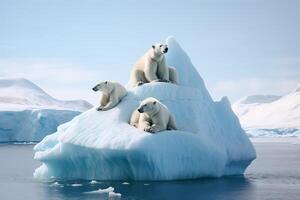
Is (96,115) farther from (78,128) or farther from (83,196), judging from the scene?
(83,196)

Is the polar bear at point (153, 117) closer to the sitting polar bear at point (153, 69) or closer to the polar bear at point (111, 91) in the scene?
the polar bear at point (111, 91)

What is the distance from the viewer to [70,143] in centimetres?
1576

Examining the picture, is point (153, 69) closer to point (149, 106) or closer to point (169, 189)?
point (149, 106)

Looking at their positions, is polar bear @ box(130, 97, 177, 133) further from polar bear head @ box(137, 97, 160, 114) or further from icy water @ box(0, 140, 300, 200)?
icy water @ box(0, 140, 300, 200)

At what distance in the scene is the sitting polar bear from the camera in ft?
55.5

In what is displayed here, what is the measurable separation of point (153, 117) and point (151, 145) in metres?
1.04

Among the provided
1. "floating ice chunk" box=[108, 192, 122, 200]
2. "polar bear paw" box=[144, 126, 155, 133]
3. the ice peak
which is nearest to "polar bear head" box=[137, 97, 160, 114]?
"polar bear paw" box=[144, 126, 155, 133]

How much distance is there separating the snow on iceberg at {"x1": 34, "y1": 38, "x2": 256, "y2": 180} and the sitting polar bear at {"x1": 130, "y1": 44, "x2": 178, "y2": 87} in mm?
625

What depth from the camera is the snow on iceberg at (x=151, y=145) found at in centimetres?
1499

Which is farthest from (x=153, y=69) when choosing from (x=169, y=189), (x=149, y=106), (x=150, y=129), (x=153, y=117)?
(x=169, y=189)

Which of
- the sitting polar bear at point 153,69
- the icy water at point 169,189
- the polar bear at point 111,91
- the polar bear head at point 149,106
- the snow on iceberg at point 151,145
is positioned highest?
the sitting polar bear at point 153,69

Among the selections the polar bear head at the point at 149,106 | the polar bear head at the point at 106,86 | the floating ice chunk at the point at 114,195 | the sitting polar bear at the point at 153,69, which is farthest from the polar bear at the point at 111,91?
the floating ice chunk at the point at 114,195

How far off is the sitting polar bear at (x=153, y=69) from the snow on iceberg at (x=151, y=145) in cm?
63

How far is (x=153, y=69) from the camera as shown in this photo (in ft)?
56.2
